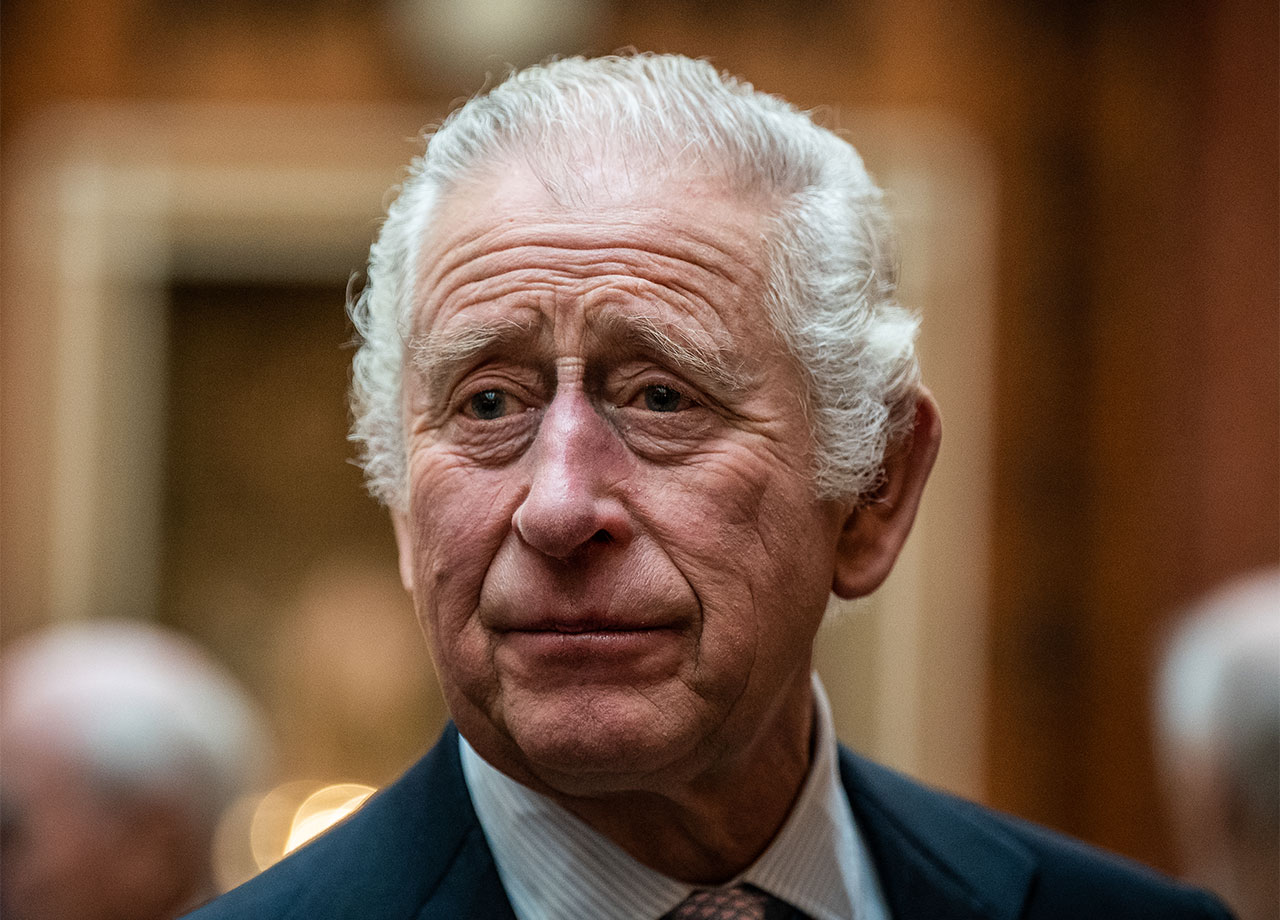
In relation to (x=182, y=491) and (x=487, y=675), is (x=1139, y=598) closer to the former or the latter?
(x=182, y=491)

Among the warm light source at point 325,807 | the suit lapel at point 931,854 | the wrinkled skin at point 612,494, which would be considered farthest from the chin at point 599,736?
the warm light source at point 325,807

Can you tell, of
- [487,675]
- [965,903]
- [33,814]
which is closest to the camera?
[487,675]

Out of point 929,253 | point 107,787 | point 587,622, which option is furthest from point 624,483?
point 929,253

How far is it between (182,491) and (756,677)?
4.53 meters

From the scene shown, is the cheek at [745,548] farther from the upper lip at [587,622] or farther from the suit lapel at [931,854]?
the suit lapel at [931,854]

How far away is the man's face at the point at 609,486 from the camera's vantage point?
1711 mm

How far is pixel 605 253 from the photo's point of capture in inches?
70.3

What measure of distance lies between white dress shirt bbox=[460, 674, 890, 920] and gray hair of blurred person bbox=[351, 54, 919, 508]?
435 millimetres

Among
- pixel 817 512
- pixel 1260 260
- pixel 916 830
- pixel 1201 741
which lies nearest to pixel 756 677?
pixel 817 512

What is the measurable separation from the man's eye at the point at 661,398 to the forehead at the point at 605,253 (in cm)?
8

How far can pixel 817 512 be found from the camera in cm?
191

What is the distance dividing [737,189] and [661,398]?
0.29 meters

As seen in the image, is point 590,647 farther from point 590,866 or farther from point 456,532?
point 590,866

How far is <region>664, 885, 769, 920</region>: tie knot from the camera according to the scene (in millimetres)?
1895
